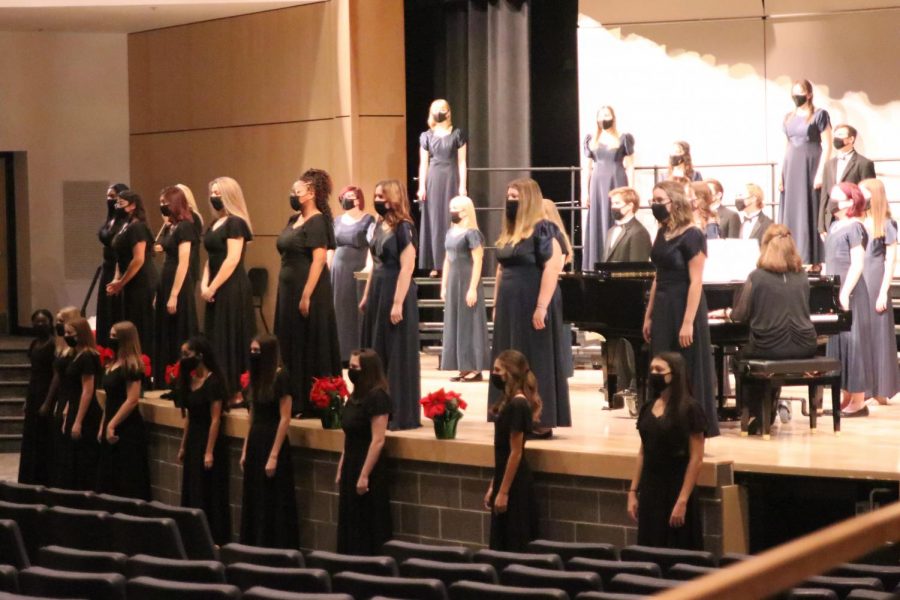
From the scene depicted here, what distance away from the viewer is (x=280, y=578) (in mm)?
4516

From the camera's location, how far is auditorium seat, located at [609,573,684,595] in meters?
4.22

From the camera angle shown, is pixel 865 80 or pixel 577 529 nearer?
pixel 577 529

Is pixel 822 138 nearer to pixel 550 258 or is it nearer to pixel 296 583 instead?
pixel 550 258

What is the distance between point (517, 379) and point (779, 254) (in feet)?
5.30

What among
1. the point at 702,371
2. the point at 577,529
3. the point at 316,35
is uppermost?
the point at 316,35

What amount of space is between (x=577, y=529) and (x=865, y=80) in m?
7.15

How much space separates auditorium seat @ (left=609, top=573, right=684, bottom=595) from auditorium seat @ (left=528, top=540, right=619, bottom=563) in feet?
3.56

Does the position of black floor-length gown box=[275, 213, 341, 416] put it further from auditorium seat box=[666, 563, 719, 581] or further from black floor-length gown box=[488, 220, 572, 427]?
auditorium seat box=[666, 563, 719, 581]

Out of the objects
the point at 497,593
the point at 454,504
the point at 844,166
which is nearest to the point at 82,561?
the point at 497,593

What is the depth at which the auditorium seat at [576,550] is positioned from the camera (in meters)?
5.48

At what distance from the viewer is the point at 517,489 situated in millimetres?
6746

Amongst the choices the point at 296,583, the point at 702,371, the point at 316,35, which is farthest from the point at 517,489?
the point at 316,35

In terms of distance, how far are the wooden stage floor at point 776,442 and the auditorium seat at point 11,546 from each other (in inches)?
98.3

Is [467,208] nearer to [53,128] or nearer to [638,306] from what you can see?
[638,306]
